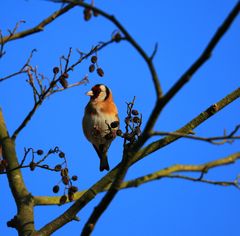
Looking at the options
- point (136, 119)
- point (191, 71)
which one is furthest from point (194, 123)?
point (191, 71)

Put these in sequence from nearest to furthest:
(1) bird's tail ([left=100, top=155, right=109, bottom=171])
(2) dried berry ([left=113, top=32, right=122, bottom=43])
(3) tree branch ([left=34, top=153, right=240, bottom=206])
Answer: (3) tree branch ([left=34, top=153, right=240, bottom=206]) < (2) dried berry ([left=113, top=32, right=122, bottom=43]) < (1) bird's tail ([left=100, top=155, right=109, bottom=171])

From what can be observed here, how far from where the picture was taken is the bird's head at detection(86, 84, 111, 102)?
21.0 ft

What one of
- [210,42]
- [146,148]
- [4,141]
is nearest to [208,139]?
[210,42]

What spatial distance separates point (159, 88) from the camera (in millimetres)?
2016

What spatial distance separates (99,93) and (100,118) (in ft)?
1.77

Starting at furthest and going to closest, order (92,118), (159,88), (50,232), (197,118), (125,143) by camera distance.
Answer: (92,118), (197,118), (125,143), (50,232), (159,88)

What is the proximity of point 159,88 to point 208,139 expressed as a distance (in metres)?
0.30

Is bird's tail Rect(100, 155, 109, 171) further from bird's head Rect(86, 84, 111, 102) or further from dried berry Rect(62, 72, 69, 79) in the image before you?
dried berry Rect(62, 72, 69, 79)

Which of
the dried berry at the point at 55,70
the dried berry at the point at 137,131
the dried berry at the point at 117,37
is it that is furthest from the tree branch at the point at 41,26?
the dried berry at the point at 137,131

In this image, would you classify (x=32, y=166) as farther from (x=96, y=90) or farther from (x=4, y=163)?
(x=96, y=90)

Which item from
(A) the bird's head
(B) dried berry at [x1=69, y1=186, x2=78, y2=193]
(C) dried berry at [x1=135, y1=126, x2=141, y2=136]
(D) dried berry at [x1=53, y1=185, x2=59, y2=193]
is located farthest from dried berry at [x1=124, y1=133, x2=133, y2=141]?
(A) the bird's head

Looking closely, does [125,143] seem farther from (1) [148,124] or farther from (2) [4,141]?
(1) [148,124]

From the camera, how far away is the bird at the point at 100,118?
238 inches

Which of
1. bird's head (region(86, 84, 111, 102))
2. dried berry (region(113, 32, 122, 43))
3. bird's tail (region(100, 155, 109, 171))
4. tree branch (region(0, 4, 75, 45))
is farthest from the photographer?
bird's tail (region(100, 155, 109, 171))
